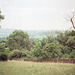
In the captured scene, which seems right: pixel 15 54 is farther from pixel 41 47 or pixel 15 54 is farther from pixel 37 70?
pixel 37 70

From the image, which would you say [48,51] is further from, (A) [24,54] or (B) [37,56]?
(A) [24,54]

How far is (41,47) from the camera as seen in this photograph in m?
28.3

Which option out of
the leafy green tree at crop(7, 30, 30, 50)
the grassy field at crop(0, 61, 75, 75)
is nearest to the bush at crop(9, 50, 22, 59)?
the leafy green tree at crop(7, 30, 30, 50)

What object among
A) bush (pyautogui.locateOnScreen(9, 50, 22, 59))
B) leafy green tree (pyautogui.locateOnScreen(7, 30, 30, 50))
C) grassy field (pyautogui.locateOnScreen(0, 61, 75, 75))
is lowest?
bush (pyautogui.locateOnScreen(9, 50, 22, 59))

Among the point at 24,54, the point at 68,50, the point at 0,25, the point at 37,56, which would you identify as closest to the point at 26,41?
the point at 24,54

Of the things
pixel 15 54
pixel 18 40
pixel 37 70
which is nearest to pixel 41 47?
pixel 15 54

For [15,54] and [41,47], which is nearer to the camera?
[41,47]

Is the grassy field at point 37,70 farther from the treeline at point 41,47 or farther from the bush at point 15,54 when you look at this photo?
the bush at point 15,54

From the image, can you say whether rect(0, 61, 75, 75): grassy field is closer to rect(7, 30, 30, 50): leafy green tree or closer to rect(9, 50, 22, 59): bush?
rect(9, 50, 22, 59): bush

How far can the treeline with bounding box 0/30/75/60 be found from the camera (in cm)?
2264

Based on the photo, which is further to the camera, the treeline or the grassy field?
the treeline

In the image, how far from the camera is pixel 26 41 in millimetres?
51656

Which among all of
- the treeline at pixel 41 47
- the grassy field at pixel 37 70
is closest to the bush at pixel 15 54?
the treeline at pixel 41 47

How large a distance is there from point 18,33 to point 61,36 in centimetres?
Result: 2204
